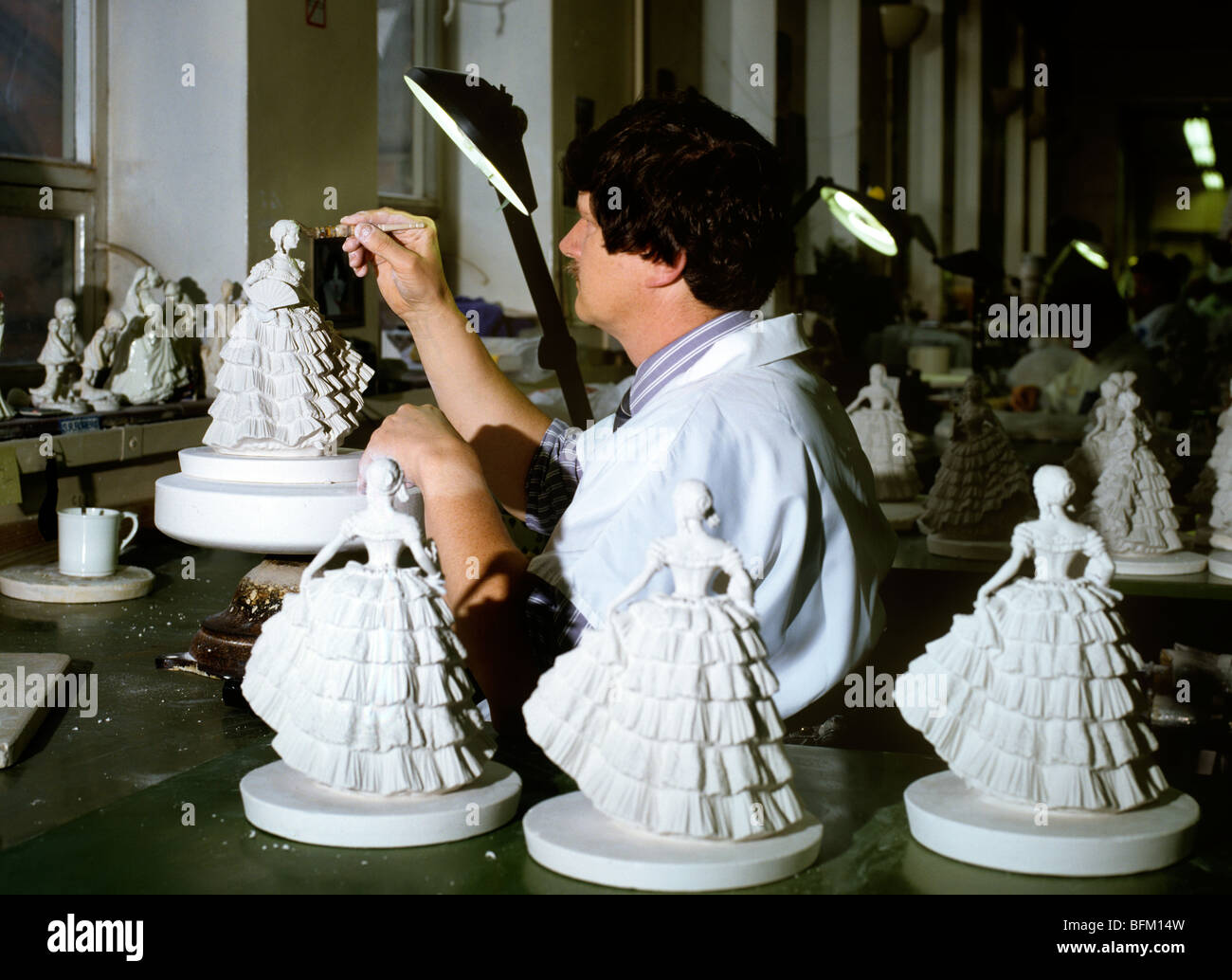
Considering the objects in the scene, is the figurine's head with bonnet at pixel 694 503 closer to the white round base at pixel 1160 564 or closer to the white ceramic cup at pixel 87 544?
the white ceramic cup at pixel 87 544

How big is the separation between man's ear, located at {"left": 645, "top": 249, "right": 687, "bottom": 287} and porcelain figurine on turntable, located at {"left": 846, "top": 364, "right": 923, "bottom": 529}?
1797 mm

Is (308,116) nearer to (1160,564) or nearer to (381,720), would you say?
(1160,564)

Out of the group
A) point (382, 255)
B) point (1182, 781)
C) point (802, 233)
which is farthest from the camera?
point (802, 233)

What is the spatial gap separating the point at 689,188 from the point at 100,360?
1.98 meters

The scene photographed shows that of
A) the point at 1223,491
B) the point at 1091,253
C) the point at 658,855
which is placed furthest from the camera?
the point at 1091,253

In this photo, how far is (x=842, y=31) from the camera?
8297mm

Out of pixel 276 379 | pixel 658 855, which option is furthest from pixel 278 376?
pixel 658 855

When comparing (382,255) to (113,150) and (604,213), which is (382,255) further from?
(113,150)

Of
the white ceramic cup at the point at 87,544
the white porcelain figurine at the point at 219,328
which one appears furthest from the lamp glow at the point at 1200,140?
the white ceramic cup at the point at 87,544

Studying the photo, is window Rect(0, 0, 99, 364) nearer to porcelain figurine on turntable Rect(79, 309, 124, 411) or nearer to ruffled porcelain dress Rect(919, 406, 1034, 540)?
porcelain figurine on turntable Rect(79, 309, 124, 411)

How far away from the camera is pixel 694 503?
3.88ft

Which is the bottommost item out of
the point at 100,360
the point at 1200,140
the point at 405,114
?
the point at 100,360
